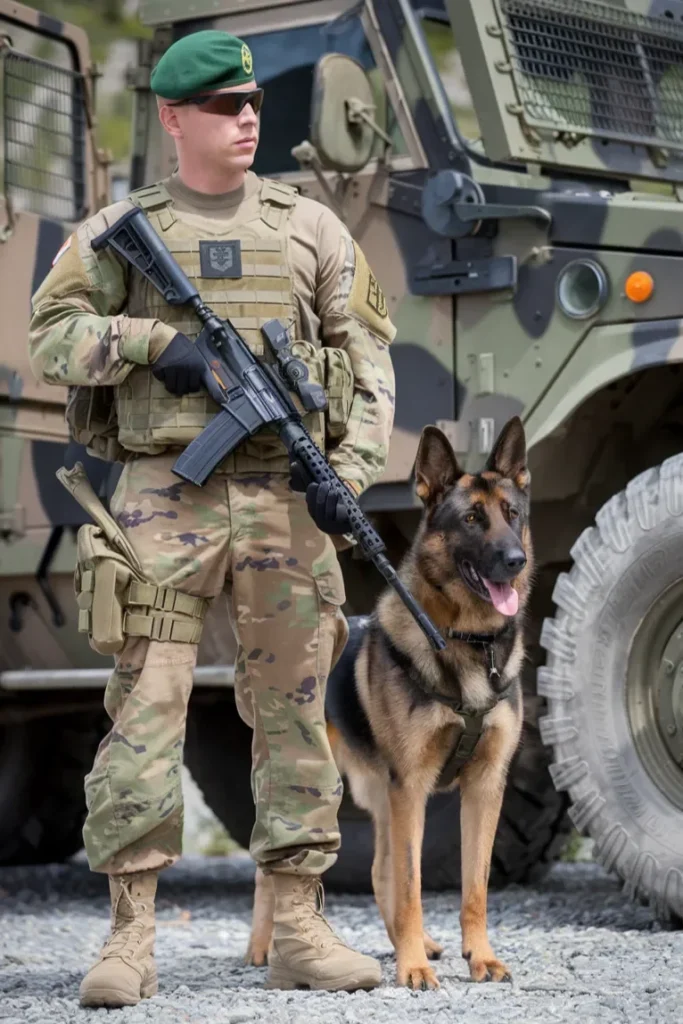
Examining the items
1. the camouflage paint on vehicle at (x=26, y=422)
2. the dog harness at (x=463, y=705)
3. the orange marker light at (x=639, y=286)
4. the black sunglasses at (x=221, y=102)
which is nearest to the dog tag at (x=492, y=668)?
the dog harness at (x=463, y=705)

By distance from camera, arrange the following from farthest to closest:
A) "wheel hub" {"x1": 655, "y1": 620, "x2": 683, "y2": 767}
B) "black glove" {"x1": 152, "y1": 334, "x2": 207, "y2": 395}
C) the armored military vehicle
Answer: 1. the armored military vehicle
2. "wheel hub" {"x1": 655, "y1": 620, "x2": 683, "y2": 767}
3. "black glove" {"x1": 152, "y1": 334, "x2": 207, "y2": 395}

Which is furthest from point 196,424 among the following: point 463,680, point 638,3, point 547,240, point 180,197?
point 638,3

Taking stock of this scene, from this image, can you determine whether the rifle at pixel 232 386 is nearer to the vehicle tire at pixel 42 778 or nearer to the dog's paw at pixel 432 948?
the dog's paw at pixel 432 948

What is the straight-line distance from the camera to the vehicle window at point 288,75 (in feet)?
17.4

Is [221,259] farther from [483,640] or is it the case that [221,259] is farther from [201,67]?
[483,640]

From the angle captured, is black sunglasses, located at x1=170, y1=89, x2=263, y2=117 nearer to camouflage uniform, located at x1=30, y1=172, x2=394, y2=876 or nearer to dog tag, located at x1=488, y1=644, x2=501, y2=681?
camouflage uniform, located at x1=30, y1=172, x2=394, y2=876

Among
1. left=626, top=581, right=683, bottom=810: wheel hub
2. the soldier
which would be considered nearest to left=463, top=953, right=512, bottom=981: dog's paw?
the soldier

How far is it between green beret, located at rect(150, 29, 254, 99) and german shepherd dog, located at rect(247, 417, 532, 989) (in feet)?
2.87

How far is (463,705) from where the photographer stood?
4.00 metres

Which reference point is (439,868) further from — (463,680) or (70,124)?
(70,124)

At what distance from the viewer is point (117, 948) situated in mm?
3668

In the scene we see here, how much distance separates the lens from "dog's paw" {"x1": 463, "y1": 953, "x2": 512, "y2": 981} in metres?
3.87

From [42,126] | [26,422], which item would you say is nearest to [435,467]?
[26,422]

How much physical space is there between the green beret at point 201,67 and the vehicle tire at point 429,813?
2.22 meters
